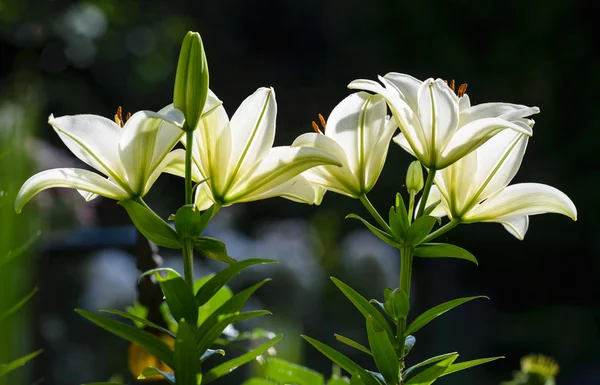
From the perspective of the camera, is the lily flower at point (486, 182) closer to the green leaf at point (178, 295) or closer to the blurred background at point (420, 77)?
the green leaf at point (178, 295)

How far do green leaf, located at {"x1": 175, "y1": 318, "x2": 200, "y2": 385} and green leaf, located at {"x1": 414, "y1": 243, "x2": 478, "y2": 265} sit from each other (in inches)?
3.5

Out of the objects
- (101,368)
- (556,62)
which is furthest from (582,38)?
(101,368)

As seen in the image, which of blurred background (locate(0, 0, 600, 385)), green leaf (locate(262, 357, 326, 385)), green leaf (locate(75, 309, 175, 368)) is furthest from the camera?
blurred background (locate(0, 0, 600, 385))

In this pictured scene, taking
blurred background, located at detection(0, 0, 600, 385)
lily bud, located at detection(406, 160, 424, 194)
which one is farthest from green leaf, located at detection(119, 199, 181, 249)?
blurred background, located at detection(0, 0, 600, 385)

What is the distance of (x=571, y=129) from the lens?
141 inches

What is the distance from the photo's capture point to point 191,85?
0.25m

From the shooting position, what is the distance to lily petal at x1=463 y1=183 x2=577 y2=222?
0.97ft

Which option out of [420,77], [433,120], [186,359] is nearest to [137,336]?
[186,359]

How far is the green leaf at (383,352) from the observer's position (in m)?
0.28

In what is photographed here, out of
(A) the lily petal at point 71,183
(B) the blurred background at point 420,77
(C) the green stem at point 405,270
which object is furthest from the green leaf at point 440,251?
(B) the blurred background at point 420,77

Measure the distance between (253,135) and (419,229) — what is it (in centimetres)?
7

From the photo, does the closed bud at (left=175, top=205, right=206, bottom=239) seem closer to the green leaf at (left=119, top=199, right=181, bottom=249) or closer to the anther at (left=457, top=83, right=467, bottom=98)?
the green leaf at (left=119, top=199, right=181, bottom=249)

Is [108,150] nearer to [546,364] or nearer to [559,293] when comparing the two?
[546,364]

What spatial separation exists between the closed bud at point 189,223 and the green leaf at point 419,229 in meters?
0.08
